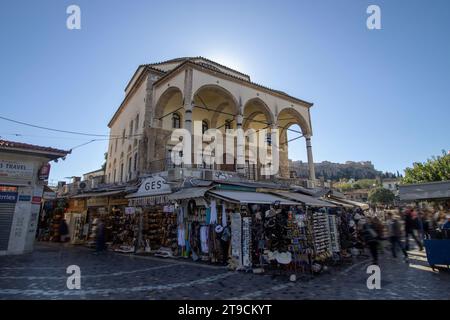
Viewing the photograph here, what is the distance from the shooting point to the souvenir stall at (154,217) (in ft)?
35.9

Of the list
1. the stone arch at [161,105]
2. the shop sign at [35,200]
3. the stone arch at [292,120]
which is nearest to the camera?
the shop sign at [35,200]

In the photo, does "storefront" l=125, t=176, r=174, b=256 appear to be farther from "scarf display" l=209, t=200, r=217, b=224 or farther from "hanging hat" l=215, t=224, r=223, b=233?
"hanging hat" l=215, t=224, r=223, b=233

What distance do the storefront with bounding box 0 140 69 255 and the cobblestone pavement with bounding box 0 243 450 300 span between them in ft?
8.91

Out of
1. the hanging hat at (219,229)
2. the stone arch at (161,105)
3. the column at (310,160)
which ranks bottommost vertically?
the hanging hat at (219,229)

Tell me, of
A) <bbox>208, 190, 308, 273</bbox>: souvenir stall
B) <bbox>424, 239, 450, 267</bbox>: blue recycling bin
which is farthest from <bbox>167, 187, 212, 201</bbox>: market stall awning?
<bbox>424, 239, 450, 267</bbox>: blue recycling bin

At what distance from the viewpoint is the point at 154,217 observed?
12281 mm

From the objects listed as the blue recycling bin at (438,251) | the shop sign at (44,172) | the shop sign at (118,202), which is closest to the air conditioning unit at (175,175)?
the shop sign at (118,202)

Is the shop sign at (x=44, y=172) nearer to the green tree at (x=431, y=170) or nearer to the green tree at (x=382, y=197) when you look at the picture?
the green tree at (x=431, y=170)

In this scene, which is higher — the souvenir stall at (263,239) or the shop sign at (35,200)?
the shop sign at (35,200)

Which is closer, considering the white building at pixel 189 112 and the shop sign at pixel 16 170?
the shop sign at pixel 16 170

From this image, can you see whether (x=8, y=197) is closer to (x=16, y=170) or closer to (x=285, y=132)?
(x=16, y=170)

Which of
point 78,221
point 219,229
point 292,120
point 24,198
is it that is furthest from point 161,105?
point 292,120
